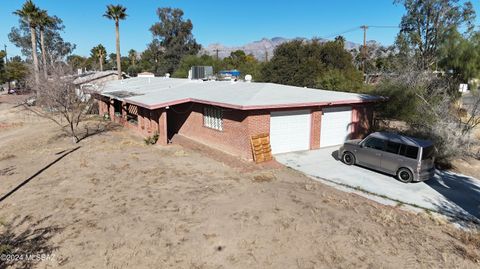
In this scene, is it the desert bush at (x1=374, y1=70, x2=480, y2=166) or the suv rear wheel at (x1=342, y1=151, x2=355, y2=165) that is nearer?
the suv rear wheel at (x1=342, y1=151, x2=355, y2=165)

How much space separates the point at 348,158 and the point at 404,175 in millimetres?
2520

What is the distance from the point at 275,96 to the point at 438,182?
25.5 feet

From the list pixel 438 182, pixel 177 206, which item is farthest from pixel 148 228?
pixel 438 182

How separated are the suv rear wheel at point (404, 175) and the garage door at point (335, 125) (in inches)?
207

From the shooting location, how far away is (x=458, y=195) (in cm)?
1120

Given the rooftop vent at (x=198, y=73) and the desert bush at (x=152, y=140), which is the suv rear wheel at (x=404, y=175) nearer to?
the desert bush at (x=152, y=140)

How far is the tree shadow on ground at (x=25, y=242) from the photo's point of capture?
7051mm

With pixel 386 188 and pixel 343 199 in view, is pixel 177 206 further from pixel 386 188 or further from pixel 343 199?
pixel 386 188

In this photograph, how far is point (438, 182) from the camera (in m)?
12.4

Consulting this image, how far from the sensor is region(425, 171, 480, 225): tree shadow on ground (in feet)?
31.8

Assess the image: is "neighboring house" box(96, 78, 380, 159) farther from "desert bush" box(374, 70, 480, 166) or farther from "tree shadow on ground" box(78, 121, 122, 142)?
"tree shadow on ground" box(78, 121, 122, 142)

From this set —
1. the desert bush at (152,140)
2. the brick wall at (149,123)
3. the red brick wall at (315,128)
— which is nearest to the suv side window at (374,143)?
the red brick wall at (315,128)

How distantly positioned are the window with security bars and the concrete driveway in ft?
11.4

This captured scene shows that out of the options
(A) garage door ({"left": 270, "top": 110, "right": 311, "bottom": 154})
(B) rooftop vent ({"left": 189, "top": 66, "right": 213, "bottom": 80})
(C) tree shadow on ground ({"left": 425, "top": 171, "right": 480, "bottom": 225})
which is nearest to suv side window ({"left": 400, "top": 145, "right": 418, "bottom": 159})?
(C) tree shadow on ground ({"left": 425, "top": 171, "right": 480, "bottom": 225})
